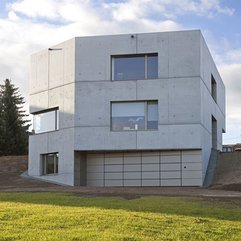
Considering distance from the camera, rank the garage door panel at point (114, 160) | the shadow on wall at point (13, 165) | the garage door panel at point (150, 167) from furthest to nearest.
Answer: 1. the shadow on wall at point (13, 165)
2. the garage door panel at point (114, 160)
3. the garage door panel at point (150, 167)

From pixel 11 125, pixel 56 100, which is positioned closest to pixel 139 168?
pixel 56 100

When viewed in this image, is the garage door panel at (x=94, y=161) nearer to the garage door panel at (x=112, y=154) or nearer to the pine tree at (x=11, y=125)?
the garage door panel at (x=112, y=154)

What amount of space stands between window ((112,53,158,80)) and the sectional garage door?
193 inches

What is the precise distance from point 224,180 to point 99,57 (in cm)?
1093

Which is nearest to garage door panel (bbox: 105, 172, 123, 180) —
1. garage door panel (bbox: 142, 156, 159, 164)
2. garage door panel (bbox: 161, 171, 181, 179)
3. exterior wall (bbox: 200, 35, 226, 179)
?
garage door panel (bbox: 142, 156, 159, 164)

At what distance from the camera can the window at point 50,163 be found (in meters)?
33.1

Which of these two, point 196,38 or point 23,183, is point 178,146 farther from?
point 23,183

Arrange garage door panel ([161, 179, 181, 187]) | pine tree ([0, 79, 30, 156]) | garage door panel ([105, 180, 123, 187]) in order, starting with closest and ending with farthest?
garage door panel ([161, 179, 181, 187]) → garage door panel ([105, 180, 123, 187]) → pine tree ([0, 79, 30, 156])

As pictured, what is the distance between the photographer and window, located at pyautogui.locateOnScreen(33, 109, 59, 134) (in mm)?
33469

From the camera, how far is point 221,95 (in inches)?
1810

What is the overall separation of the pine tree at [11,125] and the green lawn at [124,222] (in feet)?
122

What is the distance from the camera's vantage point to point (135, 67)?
3178 centimetres

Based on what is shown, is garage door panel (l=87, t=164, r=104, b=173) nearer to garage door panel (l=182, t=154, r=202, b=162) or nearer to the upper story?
the upper story

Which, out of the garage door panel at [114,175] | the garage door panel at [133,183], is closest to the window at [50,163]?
the garage door panel at [114,175]
